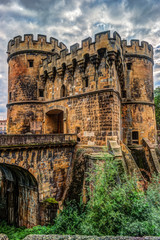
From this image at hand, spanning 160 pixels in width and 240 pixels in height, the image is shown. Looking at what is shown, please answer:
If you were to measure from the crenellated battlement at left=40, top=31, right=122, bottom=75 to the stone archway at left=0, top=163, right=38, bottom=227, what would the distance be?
891cm

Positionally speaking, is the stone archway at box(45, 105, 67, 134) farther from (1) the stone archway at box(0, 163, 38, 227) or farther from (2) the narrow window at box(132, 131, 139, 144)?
(2) the narrow window at box(132, 131, 139, 144)

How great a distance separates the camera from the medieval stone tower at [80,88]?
437 inches

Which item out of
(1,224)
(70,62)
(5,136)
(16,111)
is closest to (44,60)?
(70,62)

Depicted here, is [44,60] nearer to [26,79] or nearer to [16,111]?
[26,79]

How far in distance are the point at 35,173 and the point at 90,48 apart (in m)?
9.14

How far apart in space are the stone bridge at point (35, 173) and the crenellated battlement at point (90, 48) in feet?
20.1

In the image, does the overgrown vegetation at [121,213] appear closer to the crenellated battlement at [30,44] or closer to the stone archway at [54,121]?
the stone archway at [54,121]

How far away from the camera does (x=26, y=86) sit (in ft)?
50.5

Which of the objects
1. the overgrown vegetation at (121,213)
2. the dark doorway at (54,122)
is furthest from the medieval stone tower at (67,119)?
the overgrown vegetation at (121,213)

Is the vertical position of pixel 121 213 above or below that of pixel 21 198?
above

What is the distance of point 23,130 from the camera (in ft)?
48.8

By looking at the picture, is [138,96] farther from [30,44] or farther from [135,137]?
[30,44]

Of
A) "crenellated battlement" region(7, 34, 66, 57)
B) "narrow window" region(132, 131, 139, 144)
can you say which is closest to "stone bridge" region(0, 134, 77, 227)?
"narrow window" region(132, 131, 139, 144)

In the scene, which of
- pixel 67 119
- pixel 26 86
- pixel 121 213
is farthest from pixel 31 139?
pixel 26 86
